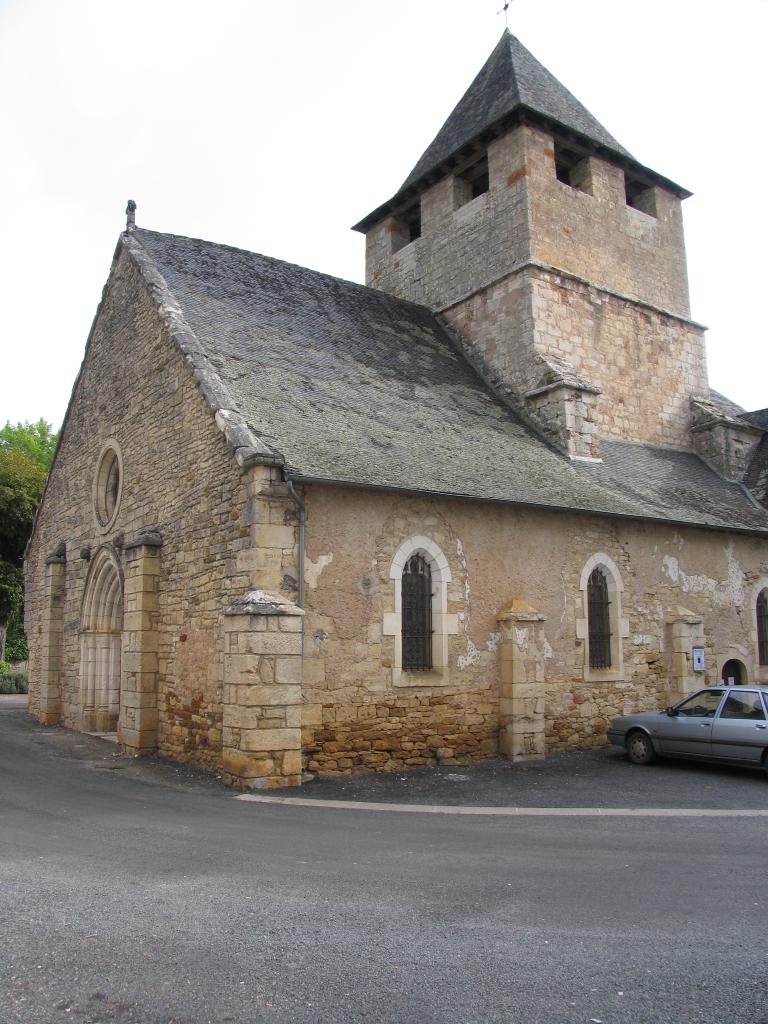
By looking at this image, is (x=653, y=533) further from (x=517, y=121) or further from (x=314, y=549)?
(x=517, y=121)

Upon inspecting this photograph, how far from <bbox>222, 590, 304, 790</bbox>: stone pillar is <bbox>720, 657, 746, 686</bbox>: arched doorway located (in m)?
9.39

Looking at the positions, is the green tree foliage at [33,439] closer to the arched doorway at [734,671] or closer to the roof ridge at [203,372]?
the roof ridge at [203,372]

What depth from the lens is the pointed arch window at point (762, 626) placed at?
16281 mm

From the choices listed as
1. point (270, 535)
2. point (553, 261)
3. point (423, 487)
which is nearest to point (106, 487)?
point (270, 535)

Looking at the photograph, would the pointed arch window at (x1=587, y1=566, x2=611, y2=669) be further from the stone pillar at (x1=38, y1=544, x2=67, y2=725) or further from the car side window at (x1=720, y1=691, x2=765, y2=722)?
the stone pillar at (x1=38, y1=544, x2=67, y2=725)

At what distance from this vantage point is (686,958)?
14.5 feet

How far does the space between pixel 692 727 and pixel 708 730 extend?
25 centimetres

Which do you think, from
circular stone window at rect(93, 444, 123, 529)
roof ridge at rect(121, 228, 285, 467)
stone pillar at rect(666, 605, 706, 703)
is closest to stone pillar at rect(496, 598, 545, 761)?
stone pillar at rect(666, 605, 706, 703)

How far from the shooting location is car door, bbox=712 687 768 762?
10.5 m

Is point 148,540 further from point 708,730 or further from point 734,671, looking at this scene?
point 734,671

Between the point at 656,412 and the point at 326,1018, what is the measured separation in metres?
17.0

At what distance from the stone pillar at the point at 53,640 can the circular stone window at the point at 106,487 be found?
2.11m

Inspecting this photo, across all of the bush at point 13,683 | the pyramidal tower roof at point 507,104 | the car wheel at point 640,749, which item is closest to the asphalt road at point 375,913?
the car wheel at point 640,749

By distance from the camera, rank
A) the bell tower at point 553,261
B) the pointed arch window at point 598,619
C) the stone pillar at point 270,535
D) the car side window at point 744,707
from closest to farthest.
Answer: the stone pillar at point 270,535 < the car side window at point 744,707 < the pointed arch window at point 598,619 < the bell tower at point 553,261
